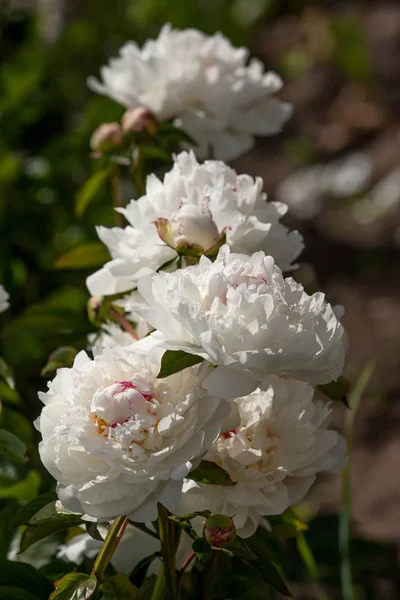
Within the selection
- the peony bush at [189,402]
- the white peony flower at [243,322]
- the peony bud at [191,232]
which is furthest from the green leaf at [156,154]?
the white peony flower at [243,322]

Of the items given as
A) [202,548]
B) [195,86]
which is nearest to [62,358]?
[202,548]

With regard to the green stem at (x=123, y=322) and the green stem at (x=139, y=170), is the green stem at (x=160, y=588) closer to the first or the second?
the green stem at (x=123, y=322)

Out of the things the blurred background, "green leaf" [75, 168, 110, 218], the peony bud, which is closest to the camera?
the peony bud

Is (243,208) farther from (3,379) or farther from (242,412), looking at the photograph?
(3,379)

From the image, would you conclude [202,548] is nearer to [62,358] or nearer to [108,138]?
[62,358]

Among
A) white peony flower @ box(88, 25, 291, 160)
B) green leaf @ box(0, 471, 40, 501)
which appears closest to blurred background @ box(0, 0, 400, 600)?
green leaf @ box(0, 471, 40, 501)

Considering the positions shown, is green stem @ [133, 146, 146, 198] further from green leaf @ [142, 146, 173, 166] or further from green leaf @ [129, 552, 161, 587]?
green leaf @ [129, 552, 161, 587]
